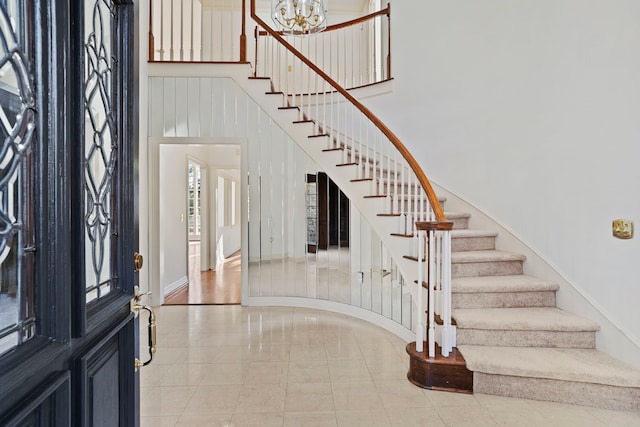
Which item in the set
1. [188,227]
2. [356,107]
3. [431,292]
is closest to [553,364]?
[431,292]

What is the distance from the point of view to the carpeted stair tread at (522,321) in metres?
2.59

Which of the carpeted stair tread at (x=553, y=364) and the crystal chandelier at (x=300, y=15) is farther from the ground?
the crystal chandelier at (x=300, y=15)

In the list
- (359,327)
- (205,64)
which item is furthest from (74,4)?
(205,64)

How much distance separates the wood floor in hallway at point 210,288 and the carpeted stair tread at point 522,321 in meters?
3.19

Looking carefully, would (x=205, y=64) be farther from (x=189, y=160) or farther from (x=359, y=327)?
(x=359, y=327)

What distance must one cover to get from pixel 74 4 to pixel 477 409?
2.81m

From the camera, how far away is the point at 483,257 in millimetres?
3232

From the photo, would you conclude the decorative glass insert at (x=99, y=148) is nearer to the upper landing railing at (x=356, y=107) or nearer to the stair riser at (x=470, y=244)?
the upper landing railing at (x=356, y=107)

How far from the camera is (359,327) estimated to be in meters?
3.91

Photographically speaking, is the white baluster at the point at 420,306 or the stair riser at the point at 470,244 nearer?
the white baluster at the point at 420,306

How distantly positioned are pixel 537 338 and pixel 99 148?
302cm

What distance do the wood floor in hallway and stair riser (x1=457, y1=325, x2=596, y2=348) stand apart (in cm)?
330

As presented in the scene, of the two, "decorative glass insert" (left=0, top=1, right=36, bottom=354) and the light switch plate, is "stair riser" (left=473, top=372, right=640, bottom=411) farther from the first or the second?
"decorative glass insert" (left=0, top=1, right=36, bottom=354)

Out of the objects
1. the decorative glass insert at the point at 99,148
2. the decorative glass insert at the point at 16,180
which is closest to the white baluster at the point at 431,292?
the decorative glass insert at the point at 99,148
